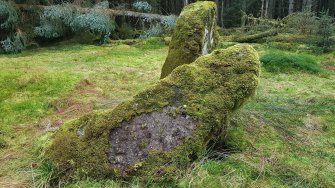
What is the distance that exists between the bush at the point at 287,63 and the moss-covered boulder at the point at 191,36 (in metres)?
→ 3.23

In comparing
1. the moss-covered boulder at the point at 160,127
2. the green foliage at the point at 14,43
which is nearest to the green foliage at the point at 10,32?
the green foliage at the point at 14,43

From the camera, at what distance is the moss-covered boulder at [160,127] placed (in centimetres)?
368

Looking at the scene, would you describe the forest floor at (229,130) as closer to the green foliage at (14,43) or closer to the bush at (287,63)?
the bush at (287,63)

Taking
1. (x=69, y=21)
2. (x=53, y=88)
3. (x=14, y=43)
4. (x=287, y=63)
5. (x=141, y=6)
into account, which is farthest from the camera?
(x=141, y=6)

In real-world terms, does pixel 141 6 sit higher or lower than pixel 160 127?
higher

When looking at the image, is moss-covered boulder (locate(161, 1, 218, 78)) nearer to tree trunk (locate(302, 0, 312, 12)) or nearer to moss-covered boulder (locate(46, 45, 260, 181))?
moss-covered boulder (locate(46, 45, 260, 181))

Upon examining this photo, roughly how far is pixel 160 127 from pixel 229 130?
1.15m

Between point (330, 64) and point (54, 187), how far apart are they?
29.9ft

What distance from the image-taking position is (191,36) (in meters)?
6.56

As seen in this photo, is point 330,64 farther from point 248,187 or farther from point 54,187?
point 54,187

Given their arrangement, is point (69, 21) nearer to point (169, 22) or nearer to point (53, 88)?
point (169, 22)

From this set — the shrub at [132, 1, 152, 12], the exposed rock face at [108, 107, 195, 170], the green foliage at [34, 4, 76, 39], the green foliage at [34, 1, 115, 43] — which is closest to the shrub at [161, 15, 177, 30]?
the shrub at [132, 1, 152, 12]

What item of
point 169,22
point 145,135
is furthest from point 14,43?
point 145,135

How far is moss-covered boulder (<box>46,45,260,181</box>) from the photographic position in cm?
368
